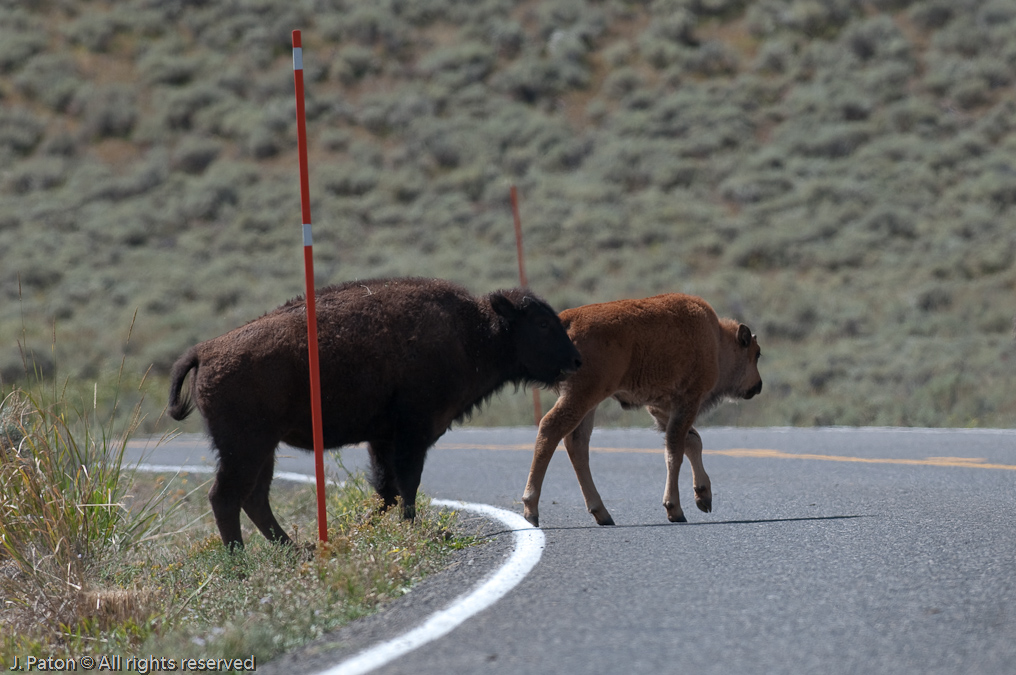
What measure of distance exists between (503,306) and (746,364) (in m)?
2.27

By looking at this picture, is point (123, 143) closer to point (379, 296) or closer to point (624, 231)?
point (624, 231)

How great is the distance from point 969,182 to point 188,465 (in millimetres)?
24469

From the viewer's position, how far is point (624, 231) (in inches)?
1267

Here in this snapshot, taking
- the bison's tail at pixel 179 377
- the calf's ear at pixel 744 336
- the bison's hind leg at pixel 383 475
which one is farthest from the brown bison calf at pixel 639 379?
the bison's tail at pixel 179 377

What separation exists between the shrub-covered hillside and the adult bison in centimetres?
1048

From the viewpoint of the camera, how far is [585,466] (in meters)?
7.98

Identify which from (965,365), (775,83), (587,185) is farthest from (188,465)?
(775,83)

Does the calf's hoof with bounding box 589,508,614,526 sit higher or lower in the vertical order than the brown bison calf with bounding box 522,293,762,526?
lower

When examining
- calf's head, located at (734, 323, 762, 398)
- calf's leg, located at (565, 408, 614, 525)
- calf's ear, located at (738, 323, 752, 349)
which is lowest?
calf's leg, located at (565, 408, 614, 525)

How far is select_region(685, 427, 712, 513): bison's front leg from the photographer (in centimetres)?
805

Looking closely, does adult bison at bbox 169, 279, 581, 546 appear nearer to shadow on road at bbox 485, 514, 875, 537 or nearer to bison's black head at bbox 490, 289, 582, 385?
bison's black head at bbox 490, 289, 582, 385

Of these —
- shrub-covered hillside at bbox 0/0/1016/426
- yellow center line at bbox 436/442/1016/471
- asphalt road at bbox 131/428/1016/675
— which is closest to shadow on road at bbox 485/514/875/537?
asphalt road at bbox 131/428/1016/675

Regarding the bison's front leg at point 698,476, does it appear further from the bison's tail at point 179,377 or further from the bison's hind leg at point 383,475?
the bison's tail at point 179,377

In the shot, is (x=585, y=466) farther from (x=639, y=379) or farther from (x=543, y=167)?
(x=543, y=167)
